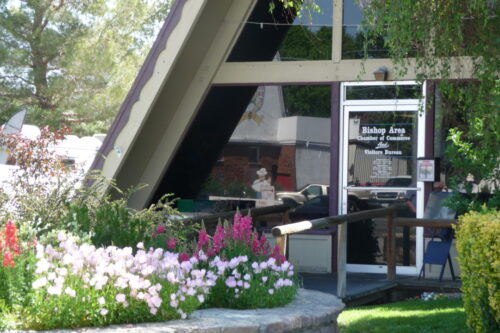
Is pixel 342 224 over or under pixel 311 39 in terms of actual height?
under

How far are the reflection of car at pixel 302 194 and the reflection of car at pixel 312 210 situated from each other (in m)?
0.06

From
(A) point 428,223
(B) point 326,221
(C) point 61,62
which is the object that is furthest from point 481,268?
(C) point 61,62

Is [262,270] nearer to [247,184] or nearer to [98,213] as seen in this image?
[98,213]

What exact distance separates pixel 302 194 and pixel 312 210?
259 millimetres

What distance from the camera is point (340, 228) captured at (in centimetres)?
920

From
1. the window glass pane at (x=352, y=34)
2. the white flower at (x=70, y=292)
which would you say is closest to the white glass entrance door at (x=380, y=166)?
the window glass pane at (x=352, y=34)

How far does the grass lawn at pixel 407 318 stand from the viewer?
24.0 ft

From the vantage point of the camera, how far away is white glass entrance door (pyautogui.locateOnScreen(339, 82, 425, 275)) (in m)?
10.6

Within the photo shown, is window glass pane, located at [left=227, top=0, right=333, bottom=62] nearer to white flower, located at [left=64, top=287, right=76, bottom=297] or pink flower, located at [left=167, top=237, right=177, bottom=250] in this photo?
pink flower, located at [left=167, top=237, right=177, bottom=250]

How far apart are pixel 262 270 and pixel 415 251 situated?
4609mm

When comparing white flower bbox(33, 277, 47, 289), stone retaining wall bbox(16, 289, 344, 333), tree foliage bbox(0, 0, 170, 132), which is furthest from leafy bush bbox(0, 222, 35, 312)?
tree foliage bbox(0, 0, 170, 132)

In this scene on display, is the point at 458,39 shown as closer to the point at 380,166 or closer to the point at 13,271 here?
the point at 380,166

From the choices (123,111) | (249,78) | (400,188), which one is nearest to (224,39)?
(249,78)

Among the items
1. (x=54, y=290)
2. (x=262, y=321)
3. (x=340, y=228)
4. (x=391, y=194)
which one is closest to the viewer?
(x=54, y=290)
